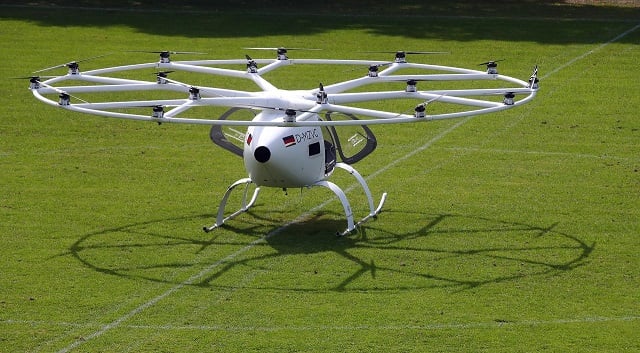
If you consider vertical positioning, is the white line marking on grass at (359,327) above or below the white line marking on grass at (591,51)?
below

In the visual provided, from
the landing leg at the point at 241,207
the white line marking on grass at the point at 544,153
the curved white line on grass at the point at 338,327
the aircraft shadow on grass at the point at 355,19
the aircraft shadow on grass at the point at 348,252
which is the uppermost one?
the aircraft shadow on grass at the point at 355,19

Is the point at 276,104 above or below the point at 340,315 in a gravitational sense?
above

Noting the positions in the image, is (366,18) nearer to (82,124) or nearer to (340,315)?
(82,124)

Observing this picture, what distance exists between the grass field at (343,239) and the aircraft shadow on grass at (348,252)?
5 centimetres

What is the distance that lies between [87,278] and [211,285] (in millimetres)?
1909

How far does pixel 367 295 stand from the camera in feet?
61.4

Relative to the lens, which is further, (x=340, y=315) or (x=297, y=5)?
(x=297, y=5)

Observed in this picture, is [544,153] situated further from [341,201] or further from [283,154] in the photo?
[283,154]

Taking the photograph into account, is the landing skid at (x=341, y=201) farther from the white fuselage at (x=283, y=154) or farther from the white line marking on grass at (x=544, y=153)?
the white line marking on grass at (x=544, y=153)

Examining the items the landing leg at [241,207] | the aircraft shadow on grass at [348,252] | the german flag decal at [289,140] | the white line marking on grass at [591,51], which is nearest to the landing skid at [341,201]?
the landing leg at [241,207]

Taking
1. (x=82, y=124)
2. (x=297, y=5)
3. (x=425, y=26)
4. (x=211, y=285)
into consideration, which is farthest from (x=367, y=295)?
(x=297, y=5)

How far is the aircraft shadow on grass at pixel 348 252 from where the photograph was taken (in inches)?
769

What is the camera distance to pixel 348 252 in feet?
68.0

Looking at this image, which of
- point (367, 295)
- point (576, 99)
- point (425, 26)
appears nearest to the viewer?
point (367, 295)
